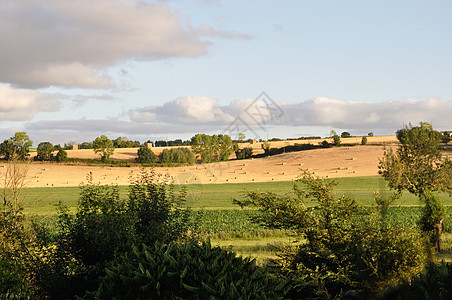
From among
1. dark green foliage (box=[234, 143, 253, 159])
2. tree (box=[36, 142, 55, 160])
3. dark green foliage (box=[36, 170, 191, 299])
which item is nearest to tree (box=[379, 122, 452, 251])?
dark green foliage (box=[36, 170, 191, 299])

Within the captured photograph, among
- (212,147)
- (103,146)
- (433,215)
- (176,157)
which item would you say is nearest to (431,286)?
(433,215)

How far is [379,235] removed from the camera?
9.24 metres

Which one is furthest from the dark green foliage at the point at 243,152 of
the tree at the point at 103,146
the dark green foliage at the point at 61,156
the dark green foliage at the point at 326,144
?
the dark green foliage at the point at 61,156

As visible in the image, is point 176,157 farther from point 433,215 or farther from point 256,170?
point 433,215

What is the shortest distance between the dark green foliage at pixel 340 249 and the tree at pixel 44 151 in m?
94.3

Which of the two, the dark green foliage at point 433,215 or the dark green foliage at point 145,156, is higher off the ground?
the dark green foliage at point 145,156

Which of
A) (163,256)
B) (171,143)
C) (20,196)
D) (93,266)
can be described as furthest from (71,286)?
(171,143)

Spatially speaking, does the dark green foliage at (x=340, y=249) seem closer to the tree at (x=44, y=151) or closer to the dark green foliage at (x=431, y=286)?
the dark green foliage at (x=431, y=286)

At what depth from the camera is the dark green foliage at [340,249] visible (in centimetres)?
862

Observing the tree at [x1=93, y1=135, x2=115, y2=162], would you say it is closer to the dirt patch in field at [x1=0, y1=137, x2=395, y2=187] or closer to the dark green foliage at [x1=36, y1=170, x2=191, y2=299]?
the dirt patch in field at [x1=0, y1=137, x2=395, y2=187]

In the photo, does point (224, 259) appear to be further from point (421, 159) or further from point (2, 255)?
point (421, 159)

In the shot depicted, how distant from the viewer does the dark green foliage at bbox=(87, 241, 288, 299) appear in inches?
191

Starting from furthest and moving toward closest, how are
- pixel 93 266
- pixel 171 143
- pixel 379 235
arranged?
pixel 171 143, pixel 93 266, pixel 379 235

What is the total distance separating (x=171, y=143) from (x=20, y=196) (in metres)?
132
